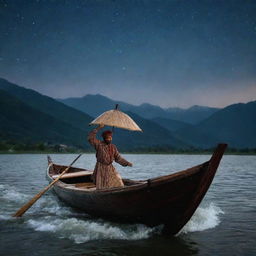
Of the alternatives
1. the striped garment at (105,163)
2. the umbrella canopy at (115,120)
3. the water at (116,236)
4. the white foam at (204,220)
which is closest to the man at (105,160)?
the striped garment at (105,163)

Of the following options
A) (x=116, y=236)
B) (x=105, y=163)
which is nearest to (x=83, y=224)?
(x=116, y=236)

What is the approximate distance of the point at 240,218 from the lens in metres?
10.7

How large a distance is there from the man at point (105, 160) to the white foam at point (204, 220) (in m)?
2.59

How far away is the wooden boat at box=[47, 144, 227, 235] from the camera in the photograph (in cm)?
A: 696

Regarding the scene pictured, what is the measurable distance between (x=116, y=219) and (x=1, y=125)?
199696 millimetres

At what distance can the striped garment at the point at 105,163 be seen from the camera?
9.01 m

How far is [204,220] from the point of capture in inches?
401

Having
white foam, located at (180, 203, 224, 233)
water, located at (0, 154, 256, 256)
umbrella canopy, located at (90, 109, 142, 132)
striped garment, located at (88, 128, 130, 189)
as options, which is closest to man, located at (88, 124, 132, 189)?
striped garment, located at (88, 128, 130, 189)

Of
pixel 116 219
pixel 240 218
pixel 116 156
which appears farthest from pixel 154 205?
pixel 240 218

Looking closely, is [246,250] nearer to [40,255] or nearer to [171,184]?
[171,184]

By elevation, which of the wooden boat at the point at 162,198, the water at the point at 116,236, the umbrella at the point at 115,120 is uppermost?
the umbrella at the point at 115,120

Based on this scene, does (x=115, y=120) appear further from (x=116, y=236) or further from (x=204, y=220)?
(x=204, y=220)

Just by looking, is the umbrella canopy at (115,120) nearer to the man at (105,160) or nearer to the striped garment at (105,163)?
the man at (105,160)

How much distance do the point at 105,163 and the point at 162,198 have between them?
2.52 meters
